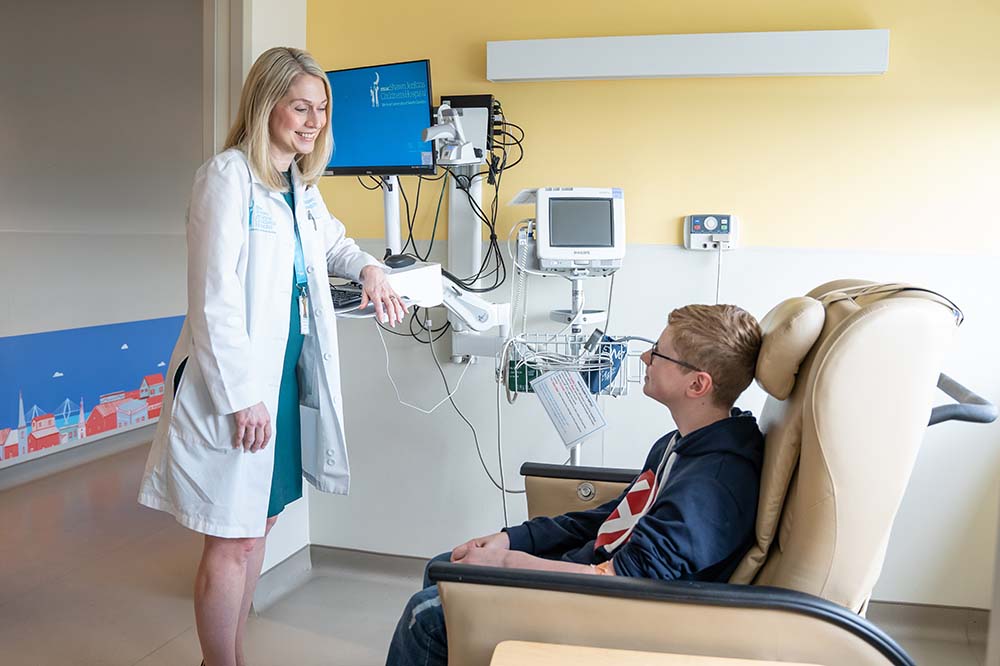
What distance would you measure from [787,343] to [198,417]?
1271 mm

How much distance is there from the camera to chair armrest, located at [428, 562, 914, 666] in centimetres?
136

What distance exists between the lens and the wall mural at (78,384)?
4.08 m

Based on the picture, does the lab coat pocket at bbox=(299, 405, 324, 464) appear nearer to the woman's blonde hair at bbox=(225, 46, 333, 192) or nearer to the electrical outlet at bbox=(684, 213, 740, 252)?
the woman's blonde hair at bbox=(225, 46, 333, 192)

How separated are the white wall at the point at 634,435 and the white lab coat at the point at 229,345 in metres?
0.96

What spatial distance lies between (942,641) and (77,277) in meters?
4.29

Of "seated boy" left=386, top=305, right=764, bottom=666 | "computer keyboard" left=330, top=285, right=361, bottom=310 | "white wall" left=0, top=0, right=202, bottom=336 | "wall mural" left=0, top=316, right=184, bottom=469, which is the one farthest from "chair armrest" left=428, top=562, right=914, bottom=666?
"white wall" left=0, top=0, right=202, bottom=336

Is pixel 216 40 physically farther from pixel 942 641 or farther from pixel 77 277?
pixel 942 641

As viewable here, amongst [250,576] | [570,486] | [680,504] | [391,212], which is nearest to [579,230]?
[391,212]

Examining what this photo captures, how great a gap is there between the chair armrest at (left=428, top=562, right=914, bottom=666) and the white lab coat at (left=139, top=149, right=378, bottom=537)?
2.32 ft

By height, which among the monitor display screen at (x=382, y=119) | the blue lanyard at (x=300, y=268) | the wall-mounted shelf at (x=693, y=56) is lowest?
the blue lanyard at (x=300, y=268)

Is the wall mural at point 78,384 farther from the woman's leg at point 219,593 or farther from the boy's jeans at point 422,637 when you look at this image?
the boy's jeans at point 422,637

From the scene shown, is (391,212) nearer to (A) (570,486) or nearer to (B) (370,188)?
(B) (370,188)

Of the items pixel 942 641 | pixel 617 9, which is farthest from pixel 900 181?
pixel 942 641

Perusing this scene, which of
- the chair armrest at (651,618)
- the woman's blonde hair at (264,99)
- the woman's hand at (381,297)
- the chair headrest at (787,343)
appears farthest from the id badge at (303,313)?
the chair headrest at (787,343)
